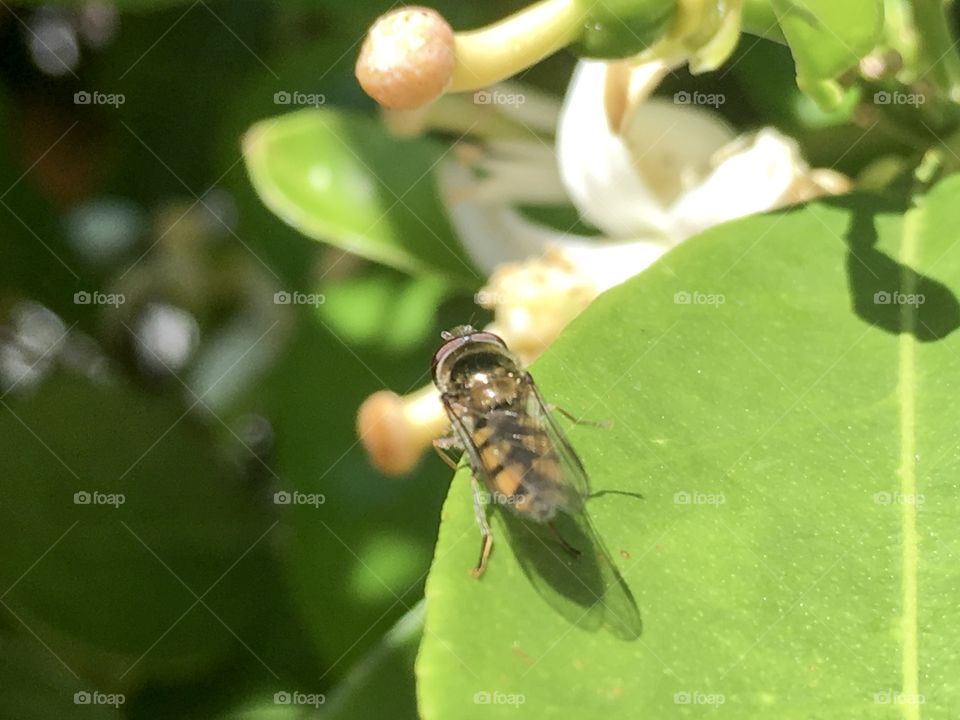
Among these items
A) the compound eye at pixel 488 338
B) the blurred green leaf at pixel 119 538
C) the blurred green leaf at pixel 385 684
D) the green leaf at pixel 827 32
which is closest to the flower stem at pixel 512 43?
the green leaf at pixel 827 32

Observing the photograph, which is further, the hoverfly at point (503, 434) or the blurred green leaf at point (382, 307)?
the blurred green leaf at point (382, 307)

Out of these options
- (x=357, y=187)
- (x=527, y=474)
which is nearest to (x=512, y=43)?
(x=527, y=474)

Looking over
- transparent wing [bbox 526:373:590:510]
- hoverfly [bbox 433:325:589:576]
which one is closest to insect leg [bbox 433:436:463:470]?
hoverfly [bbox 433:325:589:576]

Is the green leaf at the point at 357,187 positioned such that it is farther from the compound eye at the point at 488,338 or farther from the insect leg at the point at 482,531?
the insect leg at the point at 482,531

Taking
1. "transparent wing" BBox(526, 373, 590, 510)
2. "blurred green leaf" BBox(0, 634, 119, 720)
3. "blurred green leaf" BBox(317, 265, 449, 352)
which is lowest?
"blurred green leaf" BBox(0, 634, 119, 720)

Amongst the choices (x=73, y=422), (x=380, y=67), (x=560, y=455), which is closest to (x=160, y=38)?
(x=73, y=422)

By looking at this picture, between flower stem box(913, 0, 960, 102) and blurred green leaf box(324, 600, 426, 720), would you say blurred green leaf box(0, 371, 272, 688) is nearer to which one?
blurred green leaf box(324, 600, 426, 720)

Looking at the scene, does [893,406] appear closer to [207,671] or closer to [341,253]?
[341,253]
